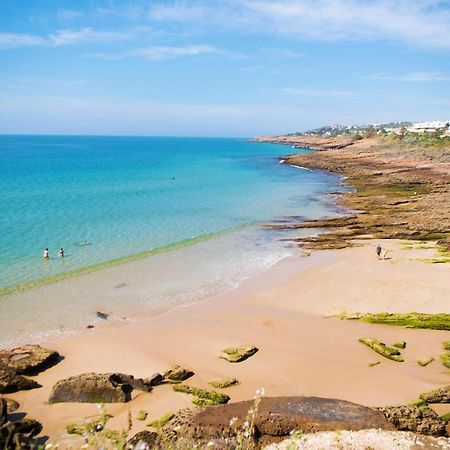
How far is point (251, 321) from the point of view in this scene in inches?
685

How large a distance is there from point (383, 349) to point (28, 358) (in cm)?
1132

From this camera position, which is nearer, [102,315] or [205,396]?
[205,396]

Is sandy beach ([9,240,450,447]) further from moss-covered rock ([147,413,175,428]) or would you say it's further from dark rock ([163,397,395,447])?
dark rock ([163,397,395,447])

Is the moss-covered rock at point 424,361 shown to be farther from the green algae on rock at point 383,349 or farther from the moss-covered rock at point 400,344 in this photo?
the moss-covered rock at point 400,344

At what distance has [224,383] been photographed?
12.6 meters

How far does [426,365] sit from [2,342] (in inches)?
572

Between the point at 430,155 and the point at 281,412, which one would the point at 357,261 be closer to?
the point at 281,412

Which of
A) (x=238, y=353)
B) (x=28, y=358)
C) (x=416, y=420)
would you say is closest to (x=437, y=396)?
(x=416, y=420)

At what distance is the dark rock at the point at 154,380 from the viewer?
497 inches

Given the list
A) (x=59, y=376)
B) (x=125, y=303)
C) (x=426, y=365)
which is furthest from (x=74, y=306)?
(x=426, y=365)

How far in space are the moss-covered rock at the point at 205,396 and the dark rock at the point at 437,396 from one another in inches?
202

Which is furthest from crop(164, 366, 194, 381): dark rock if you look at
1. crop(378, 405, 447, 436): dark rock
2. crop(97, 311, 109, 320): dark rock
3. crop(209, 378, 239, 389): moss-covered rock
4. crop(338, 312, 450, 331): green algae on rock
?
crop(338, 312, 450, 331): green algae on rock

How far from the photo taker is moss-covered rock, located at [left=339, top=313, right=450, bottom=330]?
1611 cm

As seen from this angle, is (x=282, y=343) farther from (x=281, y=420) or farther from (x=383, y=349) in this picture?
(x=281, y=420)
